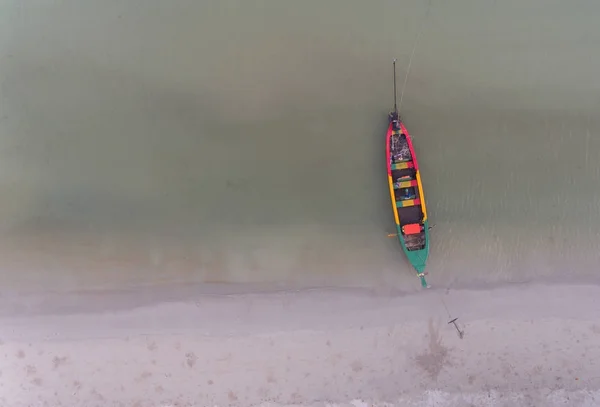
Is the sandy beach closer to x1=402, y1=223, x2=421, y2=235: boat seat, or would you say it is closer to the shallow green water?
the shallow green water

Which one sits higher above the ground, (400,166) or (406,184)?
(400,166)

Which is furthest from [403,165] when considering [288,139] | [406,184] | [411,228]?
[288,139]

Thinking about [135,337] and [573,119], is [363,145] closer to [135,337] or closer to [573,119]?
[573,119]

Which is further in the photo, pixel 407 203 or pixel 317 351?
pixel 317 351

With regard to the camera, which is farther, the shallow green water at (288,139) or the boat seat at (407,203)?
the shallow green water at (288,139)

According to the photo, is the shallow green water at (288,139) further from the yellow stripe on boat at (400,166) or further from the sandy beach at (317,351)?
the sandy beach at (317,351)

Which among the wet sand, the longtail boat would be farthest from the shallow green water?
the longtail boat

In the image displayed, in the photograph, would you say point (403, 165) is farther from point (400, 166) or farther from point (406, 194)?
point (406, 194)

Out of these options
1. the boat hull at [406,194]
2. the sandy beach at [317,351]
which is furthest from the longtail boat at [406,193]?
the sandy beach at [317,351]
